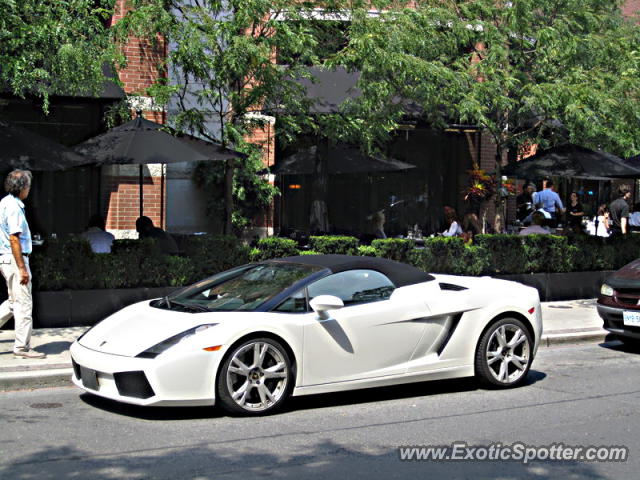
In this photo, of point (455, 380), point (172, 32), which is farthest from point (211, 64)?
point (455, 380)

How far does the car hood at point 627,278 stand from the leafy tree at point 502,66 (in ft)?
12.3

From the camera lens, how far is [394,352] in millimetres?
7906

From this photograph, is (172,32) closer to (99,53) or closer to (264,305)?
(99,53)

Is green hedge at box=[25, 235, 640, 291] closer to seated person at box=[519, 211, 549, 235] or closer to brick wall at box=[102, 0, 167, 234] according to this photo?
seated person at box=[519, 211, 549, 235]

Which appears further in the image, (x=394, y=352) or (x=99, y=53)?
(x=99, y=53)

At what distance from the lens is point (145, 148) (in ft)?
42.0

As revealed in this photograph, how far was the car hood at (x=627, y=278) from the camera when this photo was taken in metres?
11.1

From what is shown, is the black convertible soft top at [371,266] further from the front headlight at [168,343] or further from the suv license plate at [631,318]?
the suv license plate at [631,318]

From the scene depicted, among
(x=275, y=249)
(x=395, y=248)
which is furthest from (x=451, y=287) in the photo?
(x=395, y=248)

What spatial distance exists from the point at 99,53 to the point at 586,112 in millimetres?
7909

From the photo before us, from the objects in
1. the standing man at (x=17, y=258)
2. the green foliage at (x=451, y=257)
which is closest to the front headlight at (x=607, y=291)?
the green foliage at (x=451, y=257)

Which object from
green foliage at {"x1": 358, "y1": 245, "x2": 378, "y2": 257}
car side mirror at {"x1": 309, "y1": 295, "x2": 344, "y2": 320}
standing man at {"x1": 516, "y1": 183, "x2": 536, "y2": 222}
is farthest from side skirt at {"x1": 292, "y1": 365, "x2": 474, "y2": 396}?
standing man at {"x1": 516, "y1": 183, "x2": 536, "y2": 222}

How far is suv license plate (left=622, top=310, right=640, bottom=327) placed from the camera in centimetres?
1086

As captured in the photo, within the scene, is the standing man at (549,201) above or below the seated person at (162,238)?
above
